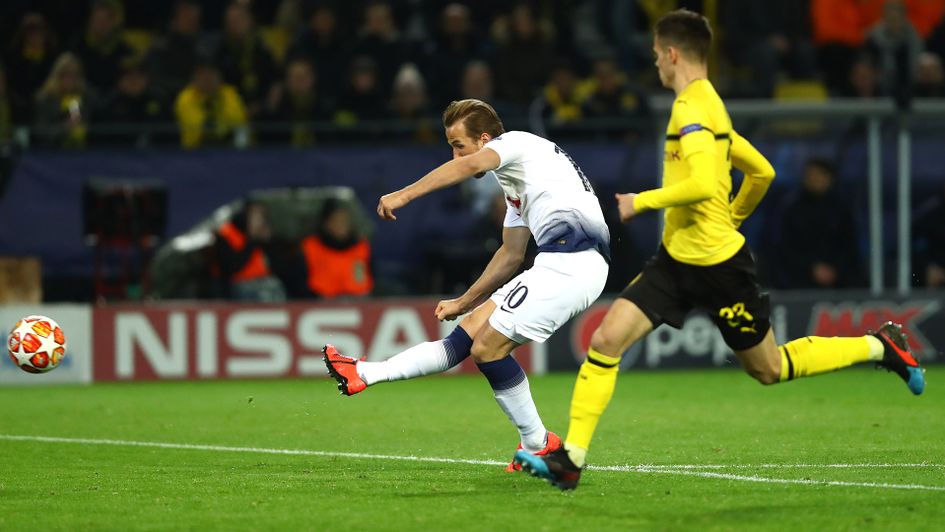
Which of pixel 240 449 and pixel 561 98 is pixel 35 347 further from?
pixel 561 98

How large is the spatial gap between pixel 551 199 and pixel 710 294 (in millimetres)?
997

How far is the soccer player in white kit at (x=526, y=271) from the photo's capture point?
299 inches

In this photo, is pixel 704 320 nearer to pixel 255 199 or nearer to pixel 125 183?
pixel 255 199

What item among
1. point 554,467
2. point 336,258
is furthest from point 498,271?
point 336,258

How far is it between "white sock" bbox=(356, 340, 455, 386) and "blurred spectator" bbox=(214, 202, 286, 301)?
7804 millimetres

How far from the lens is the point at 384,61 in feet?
57.9

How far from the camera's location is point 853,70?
59.4 ft

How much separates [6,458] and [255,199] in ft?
23.0

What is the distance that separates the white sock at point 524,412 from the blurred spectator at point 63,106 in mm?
9033

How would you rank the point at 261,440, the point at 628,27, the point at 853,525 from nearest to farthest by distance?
1. the point at 853,525
2. the point at 261,440
3. the point at 628,27

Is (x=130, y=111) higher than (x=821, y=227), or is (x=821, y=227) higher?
(x=130, y=111)

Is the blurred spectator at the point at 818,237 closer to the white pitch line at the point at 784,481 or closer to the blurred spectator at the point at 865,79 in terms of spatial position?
the blurred spectator at the point at 865,79

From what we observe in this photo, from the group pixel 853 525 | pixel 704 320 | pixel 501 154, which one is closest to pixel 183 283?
pixel 704 320

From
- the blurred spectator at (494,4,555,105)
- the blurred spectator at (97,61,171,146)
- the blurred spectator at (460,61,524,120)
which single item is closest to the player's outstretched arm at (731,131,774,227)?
the blurred spectator at (460,61,524,120)
